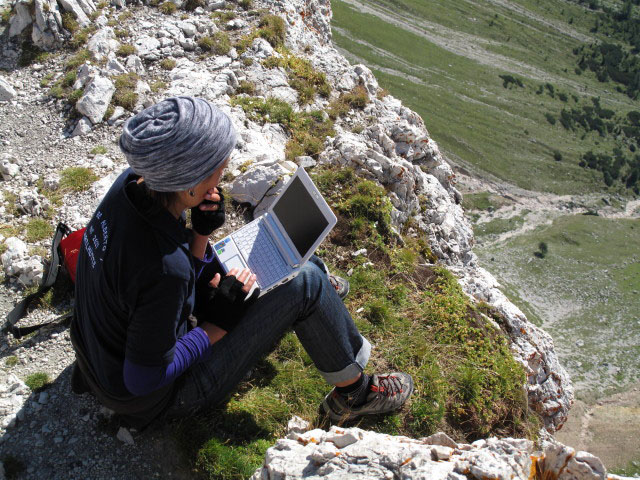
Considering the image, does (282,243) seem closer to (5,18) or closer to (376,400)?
(376,400)

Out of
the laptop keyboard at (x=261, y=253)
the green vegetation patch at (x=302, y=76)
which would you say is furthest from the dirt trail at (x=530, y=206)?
the laptop keyboard at (x=261, y=253)

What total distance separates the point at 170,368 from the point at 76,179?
6.65 metres

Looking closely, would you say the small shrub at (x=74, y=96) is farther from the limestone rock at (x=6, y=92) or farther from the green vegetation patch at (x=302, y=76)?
the green vegetation patch at (x=302, y=76)

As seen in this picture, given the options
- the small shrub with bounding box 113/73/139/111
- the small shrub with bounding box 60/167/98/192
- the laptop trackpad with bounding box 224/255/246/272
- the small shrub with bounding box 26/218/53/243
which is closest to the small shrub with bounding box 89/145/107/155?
the small shrub with bounding box 60/167/98/192

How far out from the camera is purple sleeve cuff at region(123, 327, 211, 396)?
11.3 ft

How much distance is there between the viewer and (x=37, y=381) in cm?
554

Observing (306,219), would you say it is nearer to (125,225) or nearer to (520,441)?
(125,225)

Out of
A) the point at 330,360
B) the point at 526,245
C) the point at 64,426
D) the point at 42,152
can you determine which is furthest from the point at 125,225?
the point at 526,245

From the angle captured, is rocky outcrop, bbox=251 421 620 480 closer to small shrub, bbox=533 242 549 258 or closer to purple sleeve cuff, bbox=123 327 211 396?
purple sleeve cuff, bbox=123 327 211 396

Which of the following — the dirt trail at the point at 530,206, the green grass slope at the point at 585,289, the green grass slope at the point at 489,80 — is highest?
the green grass slope at the point at 489,80

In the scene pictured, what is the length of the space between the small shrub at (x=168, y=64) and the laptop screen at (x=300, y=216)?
8.43m

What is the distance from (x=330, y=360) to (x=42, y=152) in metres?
8.54

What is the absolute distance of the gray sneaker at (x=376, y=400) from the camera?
5344 mm

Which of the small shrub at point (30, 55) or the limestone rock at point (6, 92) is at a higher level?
the small shrub at point (30, 55)
